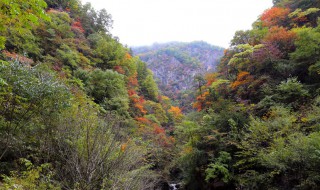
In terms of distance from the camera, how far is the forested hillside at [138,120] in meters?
7.86

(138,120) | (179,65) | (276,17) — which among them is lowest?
(138,120)

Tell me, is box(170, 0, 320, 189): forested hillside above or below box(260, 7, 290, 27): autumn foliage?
below

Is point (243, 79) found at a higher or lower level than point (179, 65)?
lower

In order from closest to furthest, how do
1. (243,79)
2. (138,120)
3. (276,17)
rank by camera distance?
(243,79) → (138,120) → (276,17)

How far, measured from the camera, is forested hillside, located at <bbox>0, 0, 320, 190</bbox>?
310 inches

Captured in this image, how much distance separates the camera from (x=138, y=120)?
920 inches

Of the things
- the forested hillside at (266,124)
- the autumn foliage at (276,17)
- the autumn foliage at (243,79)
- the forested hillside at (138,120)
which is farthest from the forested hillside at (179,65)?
the forested hillside at (266,124)

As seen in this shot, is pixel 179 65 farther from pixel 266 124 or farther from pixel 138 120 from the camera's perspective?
pixel 266 124

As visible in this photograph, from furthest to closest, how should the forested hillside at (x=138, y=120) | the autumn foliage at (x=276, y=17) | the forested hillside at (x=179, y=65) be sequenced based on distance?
the forested hillside at (x=179, y=65) < the autumn foliage at (x=276, y=17) < the forested hillside at (x=138, y=120)

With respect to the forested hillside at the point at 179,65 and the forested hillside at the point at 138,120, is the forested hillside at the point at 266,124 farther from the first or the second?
the forested hillside at the point at 179,65

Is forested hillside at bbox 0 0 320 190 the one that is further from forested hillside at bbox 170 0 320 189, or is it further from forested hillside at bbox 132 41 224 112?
forested hillside at bbox 132 41 224 112

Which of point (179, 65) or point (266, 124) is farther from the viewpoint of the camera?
point (179, 65)

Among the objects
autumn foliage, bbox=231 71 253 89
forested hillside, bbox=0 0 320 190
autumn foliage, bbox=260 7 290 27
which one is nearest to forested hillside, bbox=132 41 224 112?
autumn foliage, bbox=260 7 290 27

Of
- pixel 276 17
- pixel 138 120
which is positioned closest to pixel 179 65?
pixel 276 17
